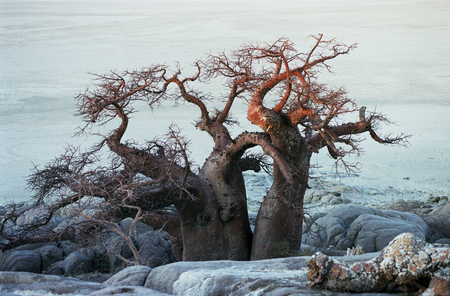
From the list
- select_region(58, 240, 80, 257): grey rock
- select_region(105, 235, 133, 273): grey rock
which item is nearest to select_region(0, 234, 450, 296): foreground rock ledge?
select_region(105, 235, 133, 273): grey rock

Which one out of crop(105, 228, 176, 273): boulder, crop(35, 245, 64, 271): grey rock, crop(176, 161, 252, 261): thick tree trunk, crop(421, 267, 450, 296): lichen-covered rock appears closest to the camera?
crop(421, 267, 450, 296): lichen-covered rock

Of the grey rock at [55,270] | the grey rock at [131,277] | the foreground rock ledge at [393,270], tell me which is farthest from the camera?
the grey rock at [55,270]

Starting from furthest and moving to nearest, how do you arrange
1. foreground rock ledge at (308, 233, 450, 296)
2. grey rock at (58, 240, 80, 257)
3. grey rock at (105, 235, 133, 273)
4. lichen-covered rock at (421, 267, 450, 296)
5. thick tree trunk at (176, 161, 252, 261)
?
grey rock at (58, 240, 80, 257) → grey rock at (105, 235, 133, 273) → thick tree trunk at (176, 161, 252, 261) → foreground rock ledge at (308, 233, 450, 296) → lichen-covered rock at (421, 267, 450, 296)

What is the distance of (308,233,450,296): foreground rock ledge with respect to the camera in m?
4.41

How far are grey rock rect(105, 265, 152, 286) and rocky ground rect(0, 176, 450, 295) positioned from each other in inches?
0.4

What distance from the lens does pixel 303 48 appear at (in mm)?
31422

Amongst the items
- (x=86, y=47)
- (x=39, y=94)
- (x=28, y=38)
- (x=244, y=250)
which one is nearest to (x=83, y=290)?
(x=244, y=250)

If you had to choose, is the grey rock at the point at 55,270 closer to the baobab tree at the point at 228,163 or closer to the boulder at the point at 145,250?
the boulder at the point at 145,250

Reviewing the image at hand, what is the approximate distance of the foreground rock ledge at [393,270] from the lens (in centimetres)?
441

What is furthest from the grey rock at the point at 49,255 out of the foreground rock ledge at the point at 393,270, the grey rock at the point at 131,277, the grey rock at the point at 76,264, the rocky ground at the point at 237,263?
the foreground rock ledge at the point at 393,270

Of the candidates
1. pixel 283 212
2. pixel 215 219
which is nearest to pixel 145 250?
pixel 215 219

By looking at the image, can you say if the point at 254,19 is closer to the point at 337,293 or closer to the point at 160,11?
the point at 160,11

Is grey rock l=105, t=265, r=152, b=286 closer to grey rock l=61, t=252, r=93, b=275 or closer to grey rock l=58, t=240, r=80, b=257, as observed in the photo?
grey rock l=61, t=252, r=93, b=275

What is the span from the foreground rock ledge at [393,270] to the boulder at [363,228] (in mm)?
4733
